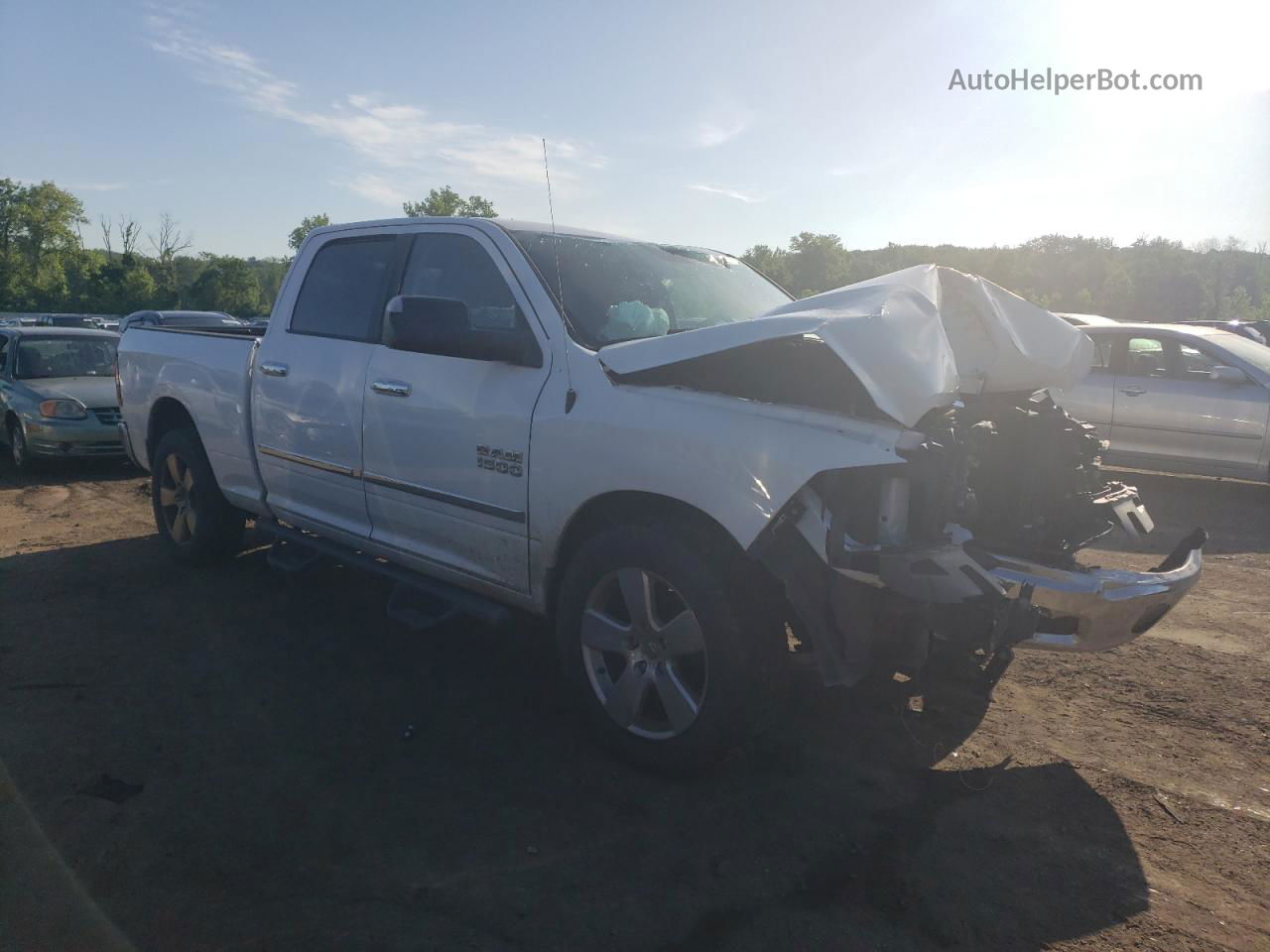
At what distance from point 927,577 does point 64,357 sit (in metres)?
10.9

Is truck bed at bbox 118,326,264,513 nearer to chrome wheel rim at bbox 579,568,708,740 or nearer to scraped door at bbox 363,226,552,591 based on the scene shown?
scraped door at bbox 363,226,552,591

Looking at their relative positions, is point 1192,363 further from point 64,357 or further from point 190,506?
point 64,357

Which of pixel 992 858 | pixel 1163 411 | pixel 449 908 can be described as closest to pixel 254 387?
pixel 449 908

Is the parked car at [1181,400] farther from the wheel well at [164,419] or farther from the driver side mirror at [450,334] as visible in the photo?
the wheel well at [164,419]

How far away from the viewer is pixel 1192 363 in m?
8.94

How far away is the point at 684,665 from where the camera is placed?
3.17m

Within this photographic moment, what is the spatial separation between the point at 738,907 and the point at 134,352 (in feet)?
18.5

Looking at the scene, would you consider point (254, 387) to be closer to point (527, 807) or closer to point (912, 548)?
point (527, 807)

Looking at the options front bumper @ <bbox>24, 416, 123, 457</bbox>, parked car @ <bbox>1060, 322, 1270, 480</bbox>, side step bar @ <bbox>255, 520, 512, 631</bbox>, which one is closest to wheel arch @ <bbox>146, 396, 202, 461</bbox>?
side step bar @ <bbox>255, 520, 512, 631</bbox>

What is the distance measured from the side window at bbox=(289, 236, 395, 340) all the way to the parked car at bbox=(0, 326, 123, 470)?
6023 millimetres

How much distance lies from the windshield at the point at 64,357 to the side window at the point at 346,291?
6.94 meters

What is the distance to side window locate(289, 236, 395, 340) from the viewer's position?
4.48 meters

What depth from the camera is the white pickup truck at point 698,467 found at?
280 centimetres

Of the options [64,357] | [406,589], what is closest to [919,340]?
[406,589]
